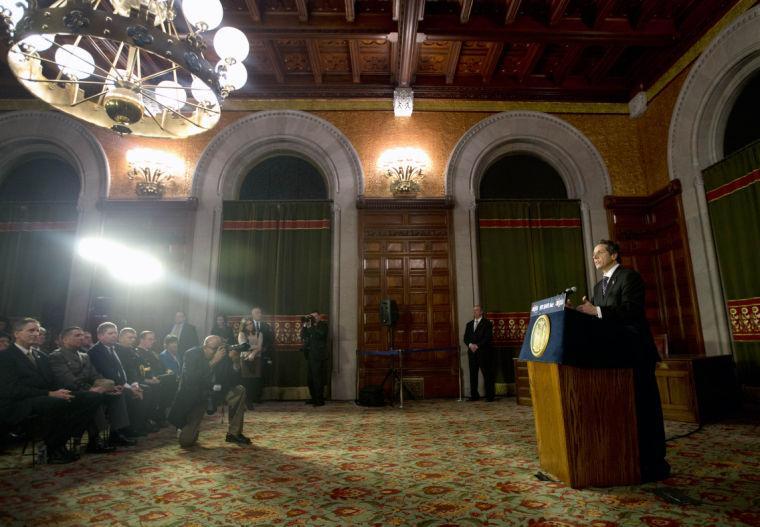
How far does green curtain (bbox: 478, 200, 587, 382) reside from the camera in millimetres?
7988

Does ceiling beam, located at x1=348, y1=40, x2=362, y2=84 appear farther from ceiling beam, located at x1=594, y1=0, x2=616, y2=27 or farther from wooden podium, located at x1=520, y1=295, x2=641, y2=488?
wooden podium, located at x1=520, y1=295, x2=641, y2=488

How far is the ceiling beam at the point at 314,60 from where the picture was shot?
7.55 m

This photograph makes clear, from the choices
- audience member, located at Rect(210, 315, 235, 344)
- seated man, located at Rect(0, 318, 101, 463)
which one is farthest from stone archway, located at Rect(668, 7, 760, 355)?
seated man, located at Rect(0, 318, 101, 463)

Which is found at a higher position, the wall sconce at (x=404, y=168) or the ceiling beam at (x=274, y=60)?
the ceiling beam at (x=274, y=60)

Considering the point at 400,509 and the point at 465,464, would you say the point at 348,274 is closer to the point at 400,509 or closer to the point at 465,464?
the point at 465,464

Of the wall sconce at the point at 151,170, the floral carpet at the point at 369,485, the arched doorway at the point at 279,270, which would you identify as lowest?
the floral carpet at the point at 369,485

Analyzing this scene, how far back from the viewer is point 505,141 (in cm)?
874

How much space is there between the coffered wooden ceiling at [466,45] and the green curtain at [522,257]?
247 centimetres

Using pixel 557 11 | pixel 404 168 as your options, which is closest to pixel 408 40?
pixel 404 168

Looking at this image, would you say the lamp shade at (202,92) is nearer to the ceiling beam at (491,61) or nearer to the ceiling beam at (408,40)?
the ceiling beam at (408,40)

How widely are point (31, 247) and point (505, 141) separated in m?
9.51

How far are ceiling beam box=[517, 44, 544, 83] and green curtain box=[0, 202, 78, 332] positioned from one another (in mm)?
9172

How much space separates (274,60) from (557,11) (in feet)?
16.1

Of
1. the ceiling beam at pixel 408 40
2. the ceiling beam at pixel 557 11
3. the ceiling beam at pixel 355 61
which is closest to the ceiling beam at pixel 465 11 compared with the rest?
the ceiling beam at pixel 408 40
